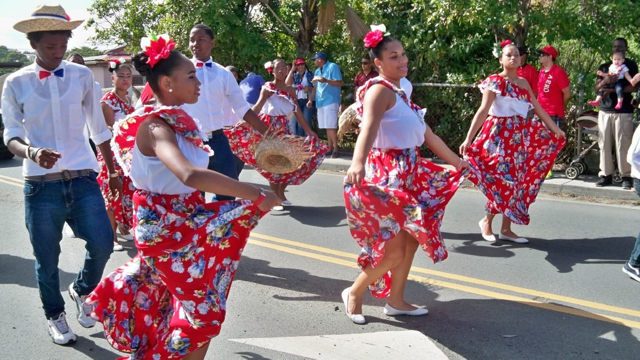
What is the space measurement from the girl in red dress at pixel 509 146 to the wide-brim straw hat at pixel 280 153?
180 cm

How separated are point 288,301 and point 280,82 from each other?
3997 mm

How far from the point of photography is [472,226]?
7648mm

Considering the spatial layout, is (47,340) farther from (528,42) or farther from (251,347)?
(528,42)

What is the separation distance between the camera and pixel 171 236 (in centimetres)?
330

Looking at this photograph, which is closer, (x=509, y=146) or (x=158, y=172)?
(x=158, y=172)

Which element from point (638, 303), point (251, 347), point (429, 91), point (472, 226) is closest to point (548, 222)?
point (472, 226)

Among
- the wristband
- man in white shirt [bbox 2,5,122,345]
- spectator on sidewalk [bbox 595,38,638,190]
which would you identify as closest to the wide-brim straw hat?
man in white shirt [bbox 2,5,122,345]

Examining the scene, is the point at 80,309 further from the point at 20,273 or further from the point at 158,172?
the point at 20,273

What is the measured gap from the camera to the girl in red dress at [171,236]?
3.27 meters

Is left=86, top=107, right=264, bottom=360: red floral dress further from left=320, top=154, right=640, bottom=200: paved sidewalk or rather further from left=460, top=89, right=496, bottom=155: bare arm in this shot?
left=320, top=154, right=640, bottom=200: paved sidewalk

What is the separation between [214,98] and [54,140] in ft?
6.13

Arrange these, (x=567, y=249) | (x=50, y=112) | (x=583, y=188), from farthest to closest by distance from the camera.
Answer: (x=583, y=188) → (x=567, y=249) → (x=50, y=112)

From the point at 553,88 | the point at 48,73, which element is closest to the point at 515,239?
the point at 553,88

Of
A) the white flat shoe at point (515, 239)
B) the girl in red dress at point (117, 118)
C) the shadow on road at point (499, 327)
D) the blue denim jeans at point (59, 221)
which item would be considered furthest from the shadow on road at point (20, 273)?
the white flat shoe at point (515, 239)
